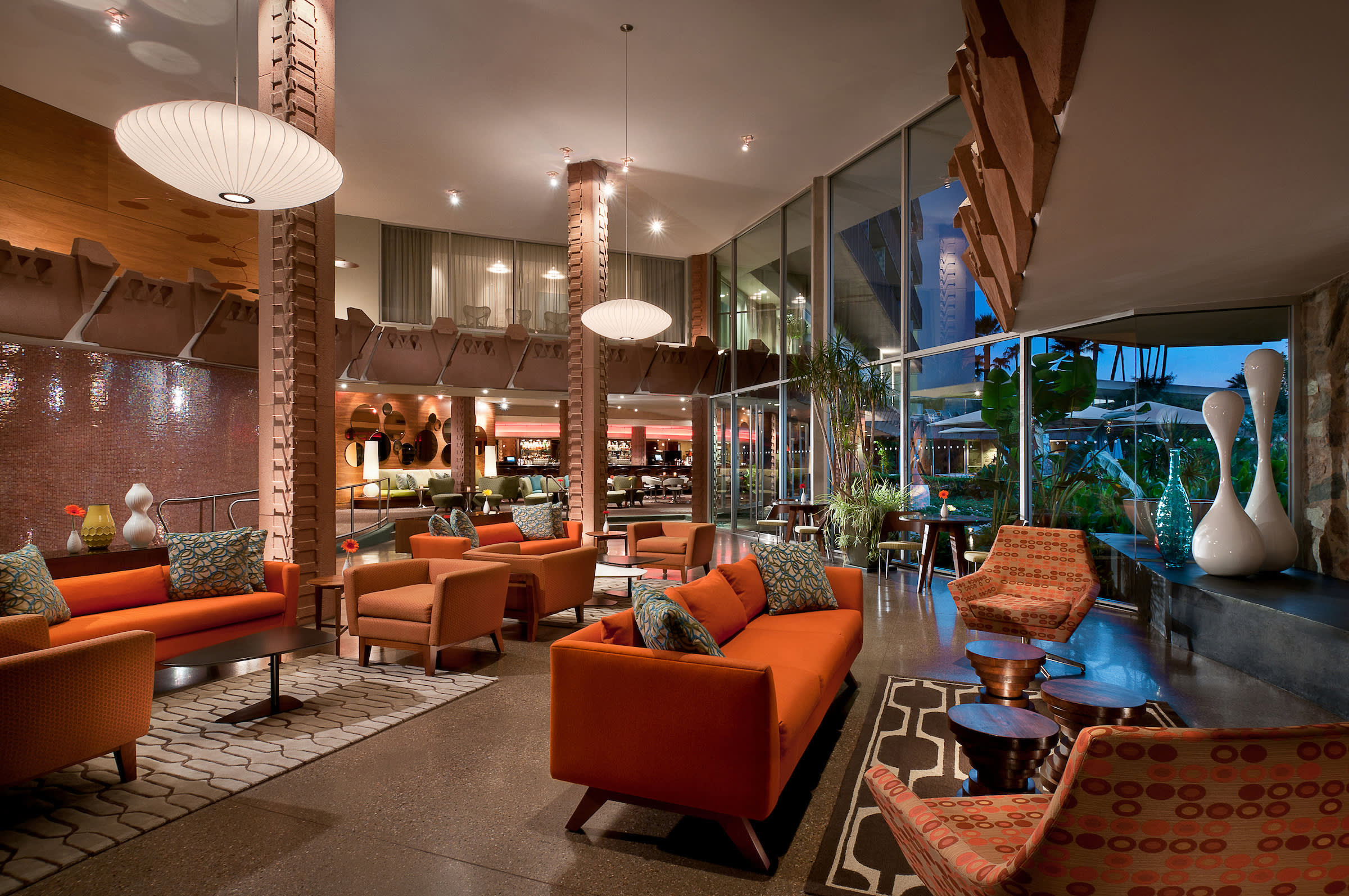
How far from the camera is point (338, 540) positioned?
35.0 feet

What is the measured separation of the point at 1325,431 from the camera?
199 inches

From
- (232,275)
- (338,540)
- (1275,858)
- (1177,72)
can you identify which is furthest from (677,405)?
(1275,858)

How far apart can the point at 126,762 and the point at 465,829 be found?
161 centimetres

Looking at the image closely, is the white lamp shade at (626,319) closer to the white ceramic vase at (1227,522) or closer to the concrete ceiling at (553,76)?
the concrete ceiling at (553,76)

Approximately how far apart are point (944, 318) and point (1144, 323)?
2223 mm

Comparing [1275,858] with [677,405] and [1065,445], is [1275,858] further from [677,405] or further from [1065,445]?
[677,405]

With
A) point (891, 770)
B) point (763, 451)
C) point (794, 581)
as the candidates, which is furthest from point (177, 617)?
point (763, 451)

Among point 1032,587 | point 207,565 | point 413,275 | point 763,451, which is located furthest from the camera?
point 413,275

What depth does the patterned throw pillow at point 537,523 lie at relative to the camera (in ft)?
23.1

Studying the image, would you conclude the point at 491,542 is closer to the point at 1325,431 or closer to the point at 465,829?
the point at 465,829

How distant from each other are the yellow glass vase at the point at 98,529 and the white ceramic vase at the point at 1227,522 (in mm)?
8055

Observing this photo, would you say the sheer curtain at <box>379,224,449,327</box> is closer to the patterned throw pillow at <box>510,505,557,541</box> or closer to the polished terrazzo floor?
the patterned throw pillow at <box>510,505,557,541</box>

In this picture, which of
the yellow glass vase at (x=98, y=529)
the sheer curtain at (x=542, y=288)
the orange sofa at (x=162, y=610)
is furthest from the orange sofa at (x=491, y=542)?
the sheer curtain at (x=542, y=288)

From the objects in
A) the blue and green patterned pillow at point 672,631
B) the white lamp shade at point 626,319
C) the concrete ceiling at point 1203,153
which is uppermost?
the white lamp shade at point 626,319
